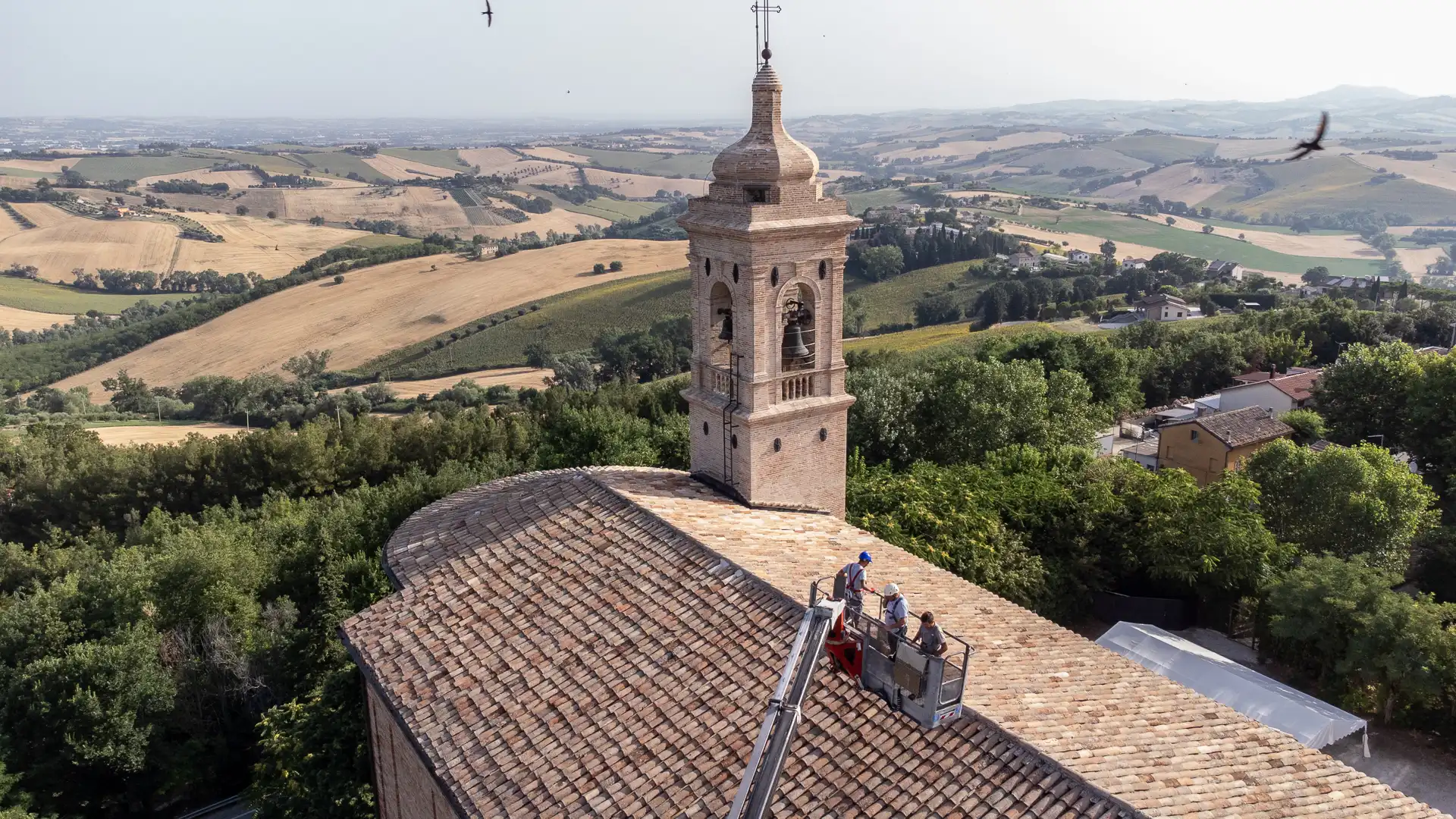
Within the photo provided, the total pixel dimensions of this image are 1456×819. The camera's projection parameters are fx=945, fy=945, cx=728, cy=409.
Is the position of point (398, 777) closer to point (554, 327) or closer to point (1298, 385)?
point (1298, 385)

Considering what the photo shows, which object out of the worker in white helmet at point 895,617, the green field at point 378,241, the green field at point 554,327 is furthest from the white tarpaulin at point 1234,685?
the green field at point 378,241

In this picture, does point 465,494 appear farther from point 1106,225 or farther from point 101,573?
point 1106,225

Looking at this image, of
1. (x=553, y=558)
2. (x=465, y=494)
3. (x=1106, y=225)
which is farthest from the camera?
(x=1106, y=225)

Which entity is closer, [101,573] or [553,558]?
[553,558]

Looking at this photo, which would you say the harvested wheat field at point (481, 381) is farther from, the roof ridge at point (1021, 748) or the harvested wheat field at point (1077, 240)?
the harvested wheat field at point (1077, 240)

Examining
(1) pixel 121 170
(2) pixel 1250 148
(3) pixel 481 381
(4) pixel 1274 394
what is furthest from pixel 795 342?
(1) pixel 121 170

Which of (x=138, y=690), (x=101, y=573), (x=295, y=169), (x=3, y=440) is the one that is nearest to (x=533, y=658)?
(x=138, y=690)
